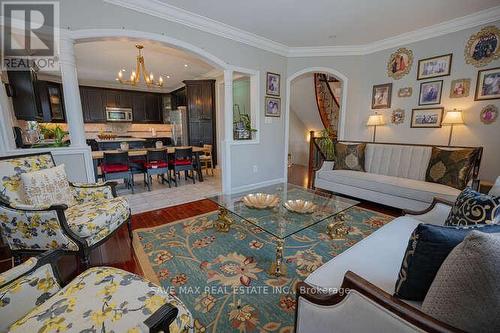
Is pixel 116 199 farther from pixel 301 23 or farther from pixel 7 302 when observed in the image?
pixel 301 23

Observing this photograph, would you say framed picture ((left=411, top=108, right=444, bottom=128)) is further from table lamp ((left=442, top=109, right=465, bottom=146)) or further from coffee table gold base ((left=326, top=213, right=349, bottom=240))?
coffee table gold base ((left=326, top=213, right=349, bottom=240))

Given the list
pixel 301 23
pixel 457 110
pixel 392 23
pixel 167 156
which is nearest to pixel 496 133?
pixel 457 110

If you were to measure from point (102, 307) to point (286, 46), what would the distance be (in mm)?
4560

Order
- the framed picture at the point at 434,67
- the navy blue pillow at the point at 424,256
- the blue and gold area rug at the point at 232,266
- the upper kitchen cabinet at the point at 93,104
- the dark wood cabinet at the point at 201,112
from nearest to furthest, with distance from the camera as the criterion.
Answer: the navy blue pillow at the point at 424,256 < the blue and gold area rug at the point at 232,266 < the framed picture at the point at 434,67 < the dark wood cabinet at the point at 201,112 < the upper kitchen cabinet at the point at 93,104

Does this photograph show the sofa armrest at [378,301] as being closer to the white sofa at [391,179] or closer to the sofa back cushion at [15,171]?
the sofa back cushion at [15,171]

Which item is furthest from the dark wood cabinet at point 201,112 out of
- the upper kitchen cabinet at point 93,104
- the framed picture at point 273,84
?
the upper kitchen cabinet at point 93,104

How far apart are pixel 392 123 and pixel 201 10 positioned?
3.67 m

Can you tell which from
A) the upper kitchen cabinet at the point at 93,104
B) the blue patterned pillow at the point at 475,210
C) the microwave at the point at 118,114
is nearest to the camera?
the blue patterned pillow at the point at 475,210

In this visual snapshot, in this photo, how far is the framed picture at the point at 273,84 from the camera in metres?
4.06

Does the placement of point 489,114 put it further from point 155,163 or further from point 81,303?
point 155,163

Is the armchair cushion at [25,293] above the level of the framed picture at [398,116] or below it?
below

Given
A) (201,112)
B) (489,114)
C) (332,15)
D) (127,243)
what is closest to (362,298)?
(127,243)

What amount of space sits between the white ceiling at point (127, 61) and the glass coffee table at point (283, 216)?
98.3 inches

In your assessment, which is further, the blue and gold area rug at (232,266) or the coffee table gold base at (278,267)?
the coffee table gold base at (278,267)
